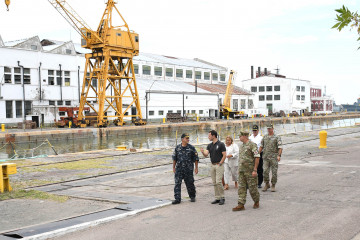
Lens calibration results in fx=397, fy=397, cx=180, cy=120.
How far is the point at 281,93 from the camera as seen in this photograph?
109 metres

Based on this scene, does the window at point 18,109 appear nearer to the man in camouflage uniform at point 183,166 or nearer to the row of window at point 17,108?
the row of window at point 17,108

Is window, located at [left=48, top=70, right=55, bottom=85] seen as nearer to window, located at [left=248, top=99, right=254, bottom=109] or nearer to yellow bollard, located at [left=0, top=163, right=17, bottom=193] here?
yellow bollard, located at [left=0, top=163, right=17, bottom=193]

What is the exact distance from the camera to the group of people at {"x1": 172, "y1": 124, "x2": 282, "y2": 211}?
9.41 metres

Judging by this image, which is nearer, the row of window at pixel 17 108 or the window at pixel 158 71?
the row of window at pixel 17 108

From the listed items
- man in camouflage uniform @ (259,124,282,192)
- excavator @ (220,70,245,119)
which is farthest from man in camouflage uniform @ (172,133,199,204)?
excavator @ (220,70,245,119)

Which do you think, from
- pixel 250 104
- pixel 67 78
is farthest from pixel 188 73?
pixel 67 78

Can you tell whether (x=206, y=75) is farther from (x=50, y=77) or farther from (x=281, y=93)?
(x=50, y=77)

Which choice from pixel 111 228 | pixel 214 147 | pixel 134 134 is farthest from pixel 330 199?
pixel 134 134

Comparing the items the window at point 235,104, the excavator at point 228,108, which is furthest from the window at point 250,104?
the excavator at point 228,108

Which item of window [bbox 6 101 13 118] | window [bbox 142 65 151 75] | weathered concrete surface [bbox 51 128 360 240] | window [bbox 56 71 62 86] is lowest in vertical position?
weathered concrete surface [bbox 51 128 360 240]

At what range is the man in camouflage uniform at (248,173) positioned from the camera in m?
9.29

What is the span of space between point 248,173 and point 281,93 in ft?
340

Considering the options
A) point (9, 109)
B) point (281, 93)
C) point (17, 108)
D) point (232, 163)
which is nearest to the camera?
point (232, 163)

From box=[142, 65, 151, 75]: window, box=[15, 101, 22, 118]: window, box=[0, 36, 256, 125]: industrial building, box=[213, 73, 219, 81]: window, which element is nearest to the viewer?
box=[0, 36, 256, 125]: industrial building
